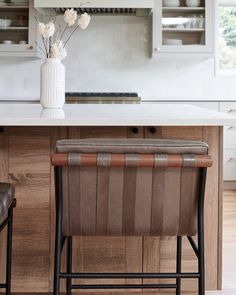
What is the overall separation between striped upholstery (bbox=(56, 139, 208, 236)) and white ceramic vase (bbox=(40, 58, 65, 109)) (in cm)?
84

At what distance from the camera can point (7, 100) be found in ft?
16.0

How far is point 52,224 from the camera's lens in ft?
7.24

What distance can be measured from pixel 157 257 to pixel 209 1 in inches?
129

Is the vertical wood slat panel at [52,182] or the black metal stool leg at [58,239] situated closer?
the black metal stool leg at [58,239]

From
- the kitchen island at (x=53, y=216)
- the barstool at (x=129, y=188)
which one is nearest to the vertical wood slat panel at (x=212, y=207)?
the kitchen island at (x=53, y=216)

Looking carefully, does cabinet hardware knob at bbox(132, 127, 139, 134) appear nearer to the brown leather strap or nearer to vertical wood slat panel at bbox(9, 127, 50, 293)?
vertical wood slat panel at bbox(9, 127, 50, 293)

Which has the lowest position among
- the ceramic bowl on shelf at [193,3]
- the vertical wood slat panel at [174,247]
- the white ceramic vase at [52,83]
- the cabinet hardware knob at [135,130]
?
the vertical wood slat panel at [174,247]

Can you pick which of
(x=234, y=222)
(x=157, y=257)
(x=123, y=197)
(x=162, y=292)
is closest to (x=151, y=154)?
(x=123, y=197)

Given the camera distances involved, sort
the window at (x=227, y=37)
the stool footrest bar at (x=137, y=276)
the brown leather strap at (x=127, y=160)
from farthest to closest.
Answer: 1. the window at (x=227, y=37)
2. the stool footrest bar at (x=137, y=276)
3. the brown leather strap at (x=127, y=160)

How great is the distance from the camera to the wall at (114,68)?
5.12 metres

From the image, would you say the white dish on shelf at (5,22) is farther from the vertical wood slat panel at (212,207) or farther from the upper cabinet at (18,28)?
the vertical wood slat panel at (212,207)

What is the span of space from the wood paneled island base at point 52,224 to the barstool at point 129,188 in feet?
2.07

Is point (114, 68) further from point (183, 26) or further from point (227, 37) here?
point (227, 37)

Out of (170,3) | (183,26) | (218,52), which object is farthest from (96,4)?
(218,52)
